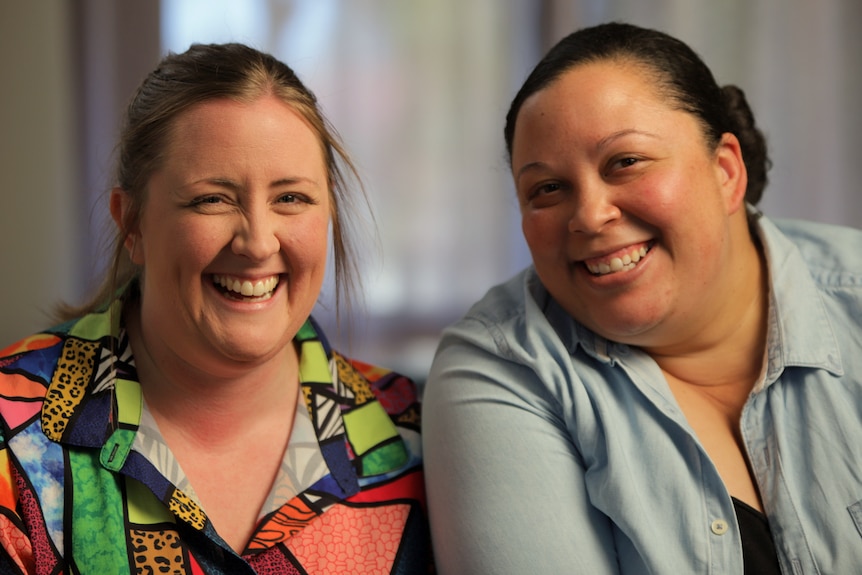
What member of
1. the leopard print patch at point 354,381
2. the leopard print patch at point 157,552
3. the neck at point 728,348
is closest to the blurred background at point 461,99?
the leopard print patch at point 354,381

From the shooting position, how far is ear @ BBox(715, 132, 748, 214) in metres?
1.61

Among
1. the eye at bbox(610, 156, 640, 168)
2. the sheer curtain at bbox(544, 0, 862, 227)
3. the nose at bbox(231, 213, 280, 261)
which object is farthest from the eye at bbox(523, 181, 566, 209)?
the sheer curtain at bbox(544, 0, 862, 227)

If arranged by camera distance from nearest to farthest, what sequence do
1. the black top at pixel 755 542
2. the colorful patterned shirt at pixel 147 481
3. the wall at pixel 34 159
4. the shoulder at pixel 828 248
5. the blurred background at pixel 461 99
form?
the colorful patterned shirt at pixel 147 481, the black top at pixel 755 542, the shoulder at pixel 828 248, the wall at pixel 34 159, the blurred background at pixel 461 99

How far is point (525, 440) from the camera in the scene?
1477mm

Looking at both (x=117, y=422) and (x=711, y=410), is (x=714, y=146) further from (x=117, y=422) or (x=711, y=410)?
(x=117, y=422)

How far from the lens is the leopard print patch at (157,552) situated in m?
1.36

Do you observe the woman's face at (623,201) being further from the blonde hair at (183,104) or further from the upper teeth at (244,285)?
the upper teeth at (244,285)

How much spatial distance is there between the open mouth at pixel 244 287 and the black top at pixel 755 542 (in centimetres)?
85

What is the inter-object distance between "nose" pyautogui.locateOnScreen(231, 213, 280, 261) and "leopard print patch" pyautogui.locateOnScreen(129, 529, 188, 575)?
459 millimetres

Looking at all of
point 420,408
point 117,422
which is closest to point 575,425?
point 420,408

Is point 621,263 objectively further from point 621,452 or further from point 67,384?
point 67,384

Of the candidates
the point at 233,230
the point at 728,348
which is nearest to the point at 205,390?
the point at 233,230

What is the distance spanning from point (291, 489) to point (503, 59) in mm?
2368

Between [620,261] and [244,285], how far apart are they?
0.63 meters
